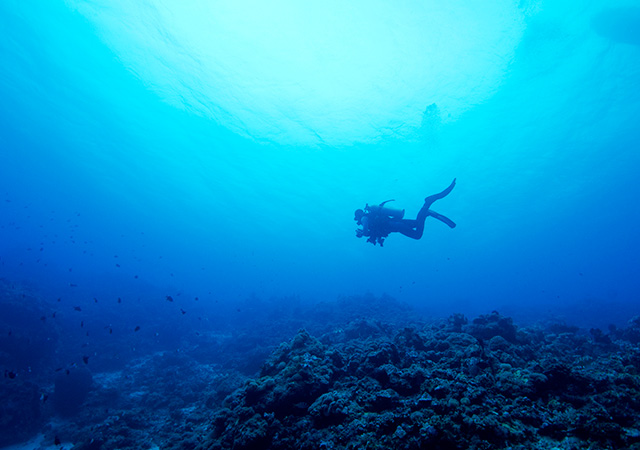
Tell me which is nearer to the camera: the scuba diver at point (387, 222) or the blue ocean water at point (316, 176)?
the blue ocean water at point (316, 176)

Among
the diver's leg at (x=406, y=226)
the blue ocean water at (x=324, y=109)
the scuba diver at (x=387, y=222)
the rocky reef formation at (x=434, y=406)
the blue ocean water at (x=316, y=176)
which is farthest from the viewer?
the blue ocean water at (x=324, y=109)

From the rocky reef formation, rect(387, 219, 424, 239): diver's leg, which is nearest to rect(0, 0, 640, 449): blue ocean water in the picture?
the rocky reef formation

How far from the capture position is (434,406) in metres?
4.21

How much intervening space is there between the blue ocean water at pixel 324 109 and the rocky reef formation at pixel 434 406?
18.2 m

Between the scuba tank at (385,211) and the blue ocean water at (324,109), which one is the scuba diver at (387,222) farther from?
the blue ocean water at (324,109)

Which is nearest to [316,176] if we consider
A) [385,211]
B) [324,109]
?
[324,109]

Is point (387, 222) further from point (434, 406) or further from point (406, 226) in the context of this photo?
point (434, 406)

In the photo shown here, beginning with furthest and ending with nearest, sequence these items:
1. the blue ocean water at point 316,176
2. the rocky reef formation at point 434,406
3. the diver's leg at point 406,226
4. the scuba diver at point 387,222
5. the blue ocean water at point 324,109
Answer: the blue ocean water at point 324,109 < the diver's leg at point 406,226 < the scuba diver at point 387,222 < the blue ocean water at point 316,176 < the rocky reef formation at point 434,406

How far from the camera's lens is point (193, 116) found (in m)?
34.2

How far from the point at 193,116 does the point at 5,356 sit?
94.1 ft

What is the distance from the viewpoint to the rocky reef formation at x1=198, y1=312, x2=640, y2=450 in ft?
11.3

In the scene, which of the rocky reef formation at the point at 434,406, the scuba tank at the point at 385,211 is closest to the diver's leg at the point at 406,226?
the scuba tank at the point at 385,211

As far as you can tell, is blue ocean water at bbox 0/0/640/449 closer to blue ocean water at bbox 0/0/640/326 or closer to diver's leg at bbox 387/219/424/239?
blue ocean water at bbox 0/0/640/326

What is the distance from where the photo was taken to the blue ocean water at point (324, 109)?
2333cm
